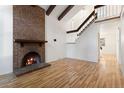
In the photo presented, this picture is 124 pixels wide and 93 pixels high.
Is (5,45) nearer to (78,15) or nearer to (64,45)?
(64,45)

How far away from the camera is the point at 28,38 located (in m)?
5.21

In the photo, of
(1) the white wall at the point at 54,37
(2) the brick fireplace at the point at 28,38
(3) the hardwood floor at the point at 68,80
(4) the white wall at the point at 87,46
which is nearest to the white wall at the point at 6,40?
(2) the brick fireplace at the point at 28,38

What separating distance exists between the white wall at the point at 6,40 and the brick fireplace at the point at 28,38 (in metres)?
0.18

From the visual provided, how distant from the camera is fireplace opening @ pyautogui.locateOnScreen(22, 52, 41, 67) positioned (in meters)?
5.00

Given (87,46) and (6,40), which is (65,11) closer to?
(87,46)

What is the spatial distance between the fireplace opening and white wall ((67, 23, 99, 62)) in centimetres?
312

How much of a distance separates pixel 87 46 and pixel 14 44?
14.8ft

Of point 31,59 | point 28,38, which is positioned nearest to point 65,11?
point 28,38

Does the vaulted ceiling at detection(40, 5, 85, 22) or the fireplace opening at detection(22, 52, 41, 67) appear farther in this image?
the vaulted ceiling at detection(40, 5, 85, 22)

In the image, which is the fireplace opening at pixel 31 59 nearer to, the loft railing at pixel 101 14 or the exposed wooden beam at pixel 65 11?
the exposed wooden beam at pixel 65 11

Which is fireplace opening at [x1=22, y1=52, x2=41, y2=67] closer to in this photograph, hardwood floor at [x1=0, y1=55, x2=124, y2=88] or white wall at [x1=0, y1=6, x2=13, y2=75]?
white wall at [x1=0, y1=6, x2=13, y2=75]

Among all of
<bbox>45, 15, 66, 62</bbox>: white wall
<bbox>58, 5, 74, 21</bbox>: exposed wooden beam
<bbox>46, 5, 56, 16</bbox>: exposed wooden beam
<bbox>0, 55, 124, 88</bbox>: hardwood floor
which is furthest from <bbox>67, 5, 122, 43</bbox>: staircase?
<bbox>0, 55, 124, 88</bbox>: hardwood floor

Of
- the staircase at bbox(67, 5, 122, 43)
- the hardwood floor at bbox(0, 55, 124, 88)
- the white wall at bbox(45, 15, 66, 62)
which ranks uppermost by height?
the staircase at bbox(67, 5, 122, 43)

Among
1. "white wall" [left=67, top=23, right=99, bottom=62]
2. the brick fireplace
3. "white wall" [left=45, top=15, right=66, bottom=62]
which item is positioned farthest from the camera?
"white wall" [left=67, top=23, right=99, bottom=62]
